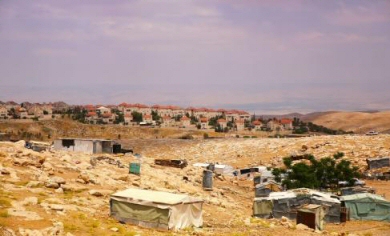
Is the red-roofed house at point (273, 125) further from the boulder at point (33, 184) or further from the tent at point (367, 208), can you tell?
the boulder at point (33, 184)

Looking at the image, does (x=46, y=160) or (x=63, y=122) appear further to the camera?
(x=63, y=122)

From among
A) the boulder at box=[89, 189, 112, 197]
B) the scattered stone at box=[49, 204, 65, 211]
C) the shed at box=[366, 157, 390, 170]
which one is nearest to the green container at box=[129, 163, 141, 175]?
the boulder at box=[89, 189, 112, 197]

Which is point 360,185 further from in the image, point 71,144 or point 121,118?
point 121,118

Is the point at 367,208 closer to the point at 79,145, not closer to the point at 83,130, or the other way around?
Answer: the point at 79,145

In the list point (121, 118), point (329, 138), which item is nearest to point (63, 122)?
point (121, 118)

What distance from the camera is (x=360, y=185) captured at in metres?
33.5

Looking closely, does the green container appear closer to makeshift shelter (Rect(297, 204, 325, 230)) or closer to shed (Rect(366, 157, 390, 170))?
makeshift shelter (Rect(297, 204, 325, 230))

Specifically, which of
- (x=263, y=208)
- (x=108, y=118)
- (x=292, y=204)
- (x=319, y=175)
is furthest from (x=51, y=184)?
(x=108, y=118)

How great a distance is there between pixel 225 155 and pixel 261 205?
33.8m

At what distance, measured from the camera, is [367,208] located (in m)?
24.7

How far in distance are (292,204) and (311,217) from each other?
9.22ft

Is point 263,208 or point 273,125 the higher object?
point 273,125

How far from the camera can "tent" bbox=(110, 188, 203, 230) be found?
56.0 ft

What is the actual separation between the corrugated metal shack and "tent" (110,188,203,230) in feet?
20.8
